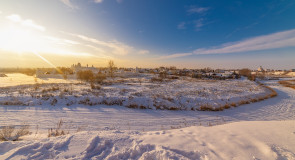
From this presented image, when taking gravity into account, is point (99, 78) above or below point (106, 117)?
above

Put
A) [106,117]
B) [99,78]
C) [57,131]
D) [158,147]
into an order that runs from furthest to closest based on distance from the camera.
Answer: [99,78] < [106,117] < [57,131] < [158,147]

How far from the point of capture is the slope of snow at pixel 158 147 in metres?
2.52

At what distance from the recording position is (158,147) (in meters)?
2.81

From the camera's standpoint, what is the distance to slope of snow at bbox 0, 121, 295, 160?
252cm

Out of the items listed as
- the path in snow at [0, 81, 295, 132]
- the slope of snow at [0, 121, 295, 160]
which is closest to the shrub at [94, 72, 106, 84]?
the path in snow at [0, 81, 295, 132]

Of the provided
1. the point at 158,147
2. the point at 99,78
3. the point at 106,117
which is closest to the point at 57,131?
the point at 106,117

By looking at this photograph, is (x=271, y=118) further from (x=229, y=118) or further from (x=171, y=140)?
(x=171, y=140)

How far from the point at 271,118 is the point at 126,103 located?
11363 millimetres

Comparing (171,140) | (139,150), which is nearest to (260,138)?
(171,140)

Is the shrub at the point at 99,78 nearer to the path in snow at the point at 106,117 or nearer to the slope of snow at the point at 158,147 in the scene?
the path in snow at the point at 106,117

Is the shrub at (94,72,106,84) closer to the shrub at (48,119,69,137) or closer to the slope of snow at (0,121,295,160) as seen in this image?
the shrub at (48,119,69,137)

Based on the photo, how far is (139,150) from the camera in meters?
2.72

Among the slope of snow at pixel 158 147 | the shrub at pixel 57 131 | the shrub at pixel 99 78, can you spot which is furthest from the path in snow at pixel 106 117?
the shrub at pixel 99 78

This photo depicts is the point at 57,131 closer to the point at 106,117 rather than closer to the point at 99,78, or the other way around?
the point at 106,117
